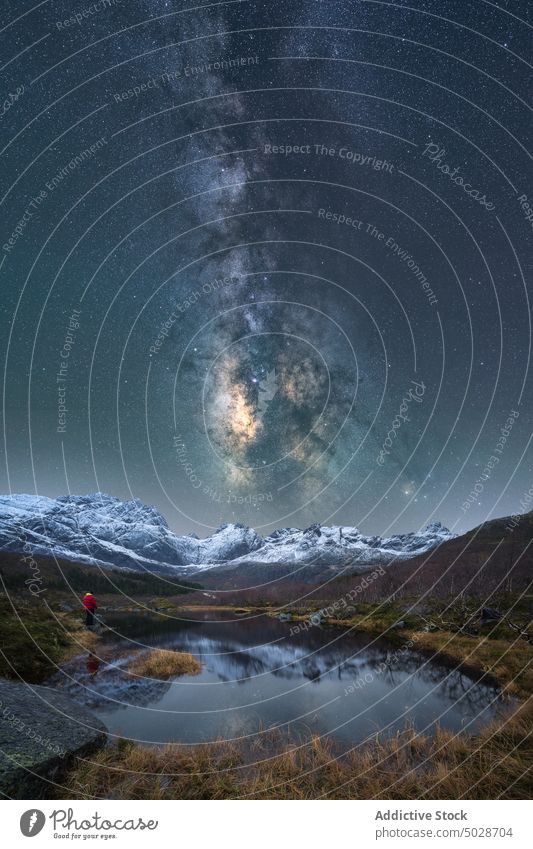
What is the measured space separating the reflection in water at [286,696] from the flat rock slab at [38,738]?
7.74 feet

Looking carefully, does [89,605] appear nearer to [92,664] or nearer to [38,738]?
[92,664]

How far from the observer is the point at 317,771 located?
8164 mm

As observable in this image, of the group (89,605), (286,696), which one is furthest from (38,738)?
(89,605)

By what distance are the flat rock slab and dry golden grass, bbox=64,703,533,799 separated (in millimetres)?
426

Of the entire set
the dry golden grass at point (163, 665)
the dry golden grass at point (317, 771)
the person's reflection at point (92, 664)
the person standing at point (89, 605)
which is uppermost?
the person standing at point (89, 605)

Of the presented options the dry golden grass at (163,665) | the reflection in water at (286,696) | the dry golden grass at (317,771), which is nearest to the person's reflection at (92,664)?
the reflection in water at (286,696)

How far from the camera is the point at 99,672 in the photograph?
17.1 metres

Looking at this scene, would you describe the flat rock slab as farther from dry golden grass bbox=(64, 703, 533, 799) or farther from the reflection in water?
the reflection in water

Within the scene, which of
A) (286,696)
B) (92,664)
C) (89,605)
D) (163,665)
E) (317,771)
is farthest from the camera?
(89,605)

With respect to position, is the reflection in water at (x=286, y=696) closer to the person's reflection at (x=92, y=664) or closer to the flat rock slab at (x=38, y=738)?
the person's reflection at (x=92, y=664)

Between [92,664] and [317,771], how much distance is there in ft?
50.6

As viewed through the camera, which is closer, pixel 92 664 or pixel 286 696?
pixel 286 696

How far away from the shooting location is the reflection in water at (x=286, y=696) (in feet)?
38.1
